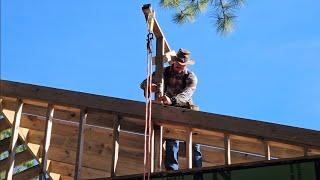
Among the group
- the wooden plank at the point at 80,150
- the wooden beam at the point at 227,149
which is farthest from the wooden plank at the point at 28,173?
the wooden beam at the point at 227,149

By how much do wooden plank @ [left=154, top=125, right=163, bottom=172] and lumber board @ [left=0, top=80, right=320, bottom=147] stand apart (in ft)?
0.35

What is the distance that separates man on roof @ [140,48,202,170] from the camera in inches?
207

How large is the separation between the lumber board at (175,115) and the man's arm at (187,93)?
28cm

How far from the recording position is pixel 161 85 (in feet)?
18.1

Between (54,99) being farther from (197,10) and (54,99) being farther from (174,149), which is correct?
(197,10)

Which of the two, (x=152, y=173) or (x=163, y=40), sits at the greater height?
(x=163, y=40)

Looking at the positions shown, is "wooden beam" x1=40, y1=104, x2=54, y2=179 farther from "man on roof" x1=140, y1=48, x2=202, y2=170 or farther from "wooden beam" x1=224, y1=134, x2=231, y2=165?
"wooden beam" x1=224, y1=134, x2=231, y2=165

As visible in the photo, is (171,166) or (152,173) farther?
(171,166)

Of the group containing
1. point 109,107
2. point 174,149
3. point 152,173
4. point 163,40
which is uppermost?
point 163,40

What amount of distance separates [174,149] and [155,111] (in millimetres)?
476

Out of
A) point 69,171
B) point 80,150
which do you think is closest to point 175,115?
point 80,150

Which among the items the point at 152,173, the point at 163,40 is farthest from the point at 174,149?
the point at 163,40

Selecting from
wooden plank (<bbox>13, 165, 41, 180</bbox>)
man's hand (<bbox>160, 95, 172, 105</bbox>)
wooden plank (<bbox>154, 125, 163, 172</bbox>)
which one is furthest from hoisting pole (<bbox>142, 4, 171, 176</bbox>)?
wooden plank (<bbox>13, 165, 41, 180</bbox>)

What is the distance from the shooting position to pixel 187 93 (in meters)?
5.49
